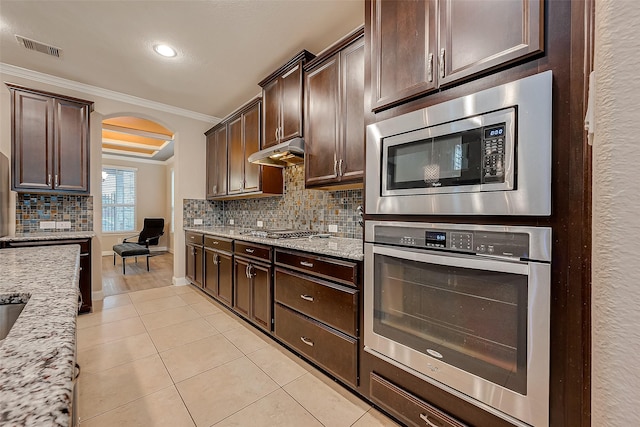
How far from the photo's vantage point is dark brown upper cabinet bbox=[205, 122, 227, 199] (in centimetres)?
381

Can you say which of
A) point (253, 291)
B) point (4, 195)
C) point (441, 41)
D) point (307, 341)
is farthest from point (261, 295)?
point (4, 195)

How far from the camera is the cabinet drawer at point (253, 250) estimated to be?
7.54ft

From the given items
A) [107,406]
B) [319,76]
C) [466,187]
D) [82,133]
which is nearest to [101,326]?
[107,406]

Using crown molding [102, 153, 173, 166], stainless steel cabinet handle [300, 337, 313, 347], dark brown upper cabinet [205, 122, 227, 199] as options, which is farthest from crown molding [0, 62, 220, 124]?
stainless steel cabinet handle [300, 337, 313, 347]

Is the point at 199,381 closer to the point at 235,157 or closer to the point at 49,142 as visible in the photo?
the point at 235,157

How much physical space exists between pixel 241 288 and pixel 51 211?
261cm

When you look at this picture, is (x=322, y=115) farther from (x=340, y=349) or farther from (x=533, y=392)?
(x=533, y=392)

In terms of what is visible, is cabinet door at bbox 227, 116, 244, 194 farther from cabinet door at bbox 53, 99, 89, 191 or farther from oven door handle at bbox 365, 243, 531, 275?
oven door handle at bbox 365, 243, 531, 275

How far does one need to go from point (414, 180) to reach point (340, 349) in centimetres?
114

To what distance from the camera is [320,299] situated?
1.80m

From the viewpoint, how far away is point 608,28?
0.32 m

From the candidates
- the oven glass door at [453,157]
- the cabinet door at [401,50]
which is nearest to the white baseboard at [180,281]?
the oven glass door at [453,157]

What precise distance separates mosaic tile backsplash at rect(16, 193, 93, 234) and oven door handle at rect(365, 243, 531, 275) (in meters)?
3.84

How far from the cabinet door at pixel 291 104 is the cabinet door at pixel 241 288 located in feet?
4.40
